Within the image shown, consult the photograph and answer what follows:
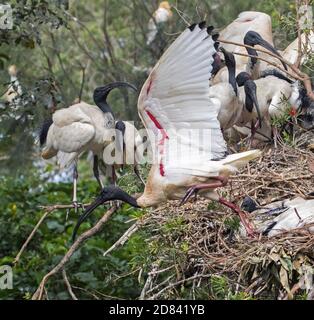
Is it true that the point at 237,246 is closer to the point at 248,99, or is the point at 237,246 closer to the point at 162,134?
the point at 162,134

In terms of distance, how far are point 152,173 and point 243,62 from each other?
229 centimetres

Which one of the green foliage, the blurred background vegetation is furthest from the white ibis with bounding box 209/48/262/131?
the green foliage

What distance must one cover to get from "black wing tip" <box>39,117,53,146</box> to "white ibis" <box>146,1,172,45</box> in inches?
123

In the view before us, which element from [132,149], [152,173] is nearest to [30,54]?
[132,149]

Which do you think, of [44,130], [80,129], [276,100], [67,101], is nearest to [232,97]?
[276,100]

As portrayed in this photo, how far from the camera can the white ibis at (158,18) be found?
11.4 metres

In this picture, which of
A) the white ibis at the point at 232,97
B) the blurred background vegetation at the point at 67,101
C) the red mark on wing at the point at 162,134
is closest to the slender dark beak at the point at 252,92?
the white ibis at the point at 232,97

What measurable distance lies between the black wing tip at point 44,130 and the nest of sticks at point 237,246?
5.12 ft

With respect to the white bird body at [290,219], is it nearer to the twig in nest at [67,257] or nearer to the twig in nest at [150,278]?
the twig in nest at [150,278]

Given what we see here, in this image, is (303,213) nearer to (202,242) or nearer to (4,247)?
(202,242)

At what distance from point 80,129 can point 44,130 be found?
37cm

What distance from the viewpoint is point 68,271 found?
905 centimetres

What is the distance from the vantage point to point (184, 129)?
6.29m

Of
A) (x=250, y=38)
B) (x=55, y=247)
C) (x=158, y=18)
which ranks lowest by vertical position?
(x=55, y=247)
